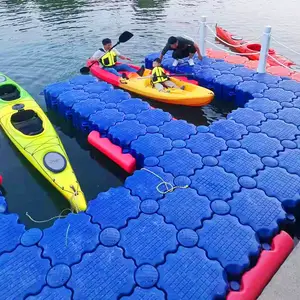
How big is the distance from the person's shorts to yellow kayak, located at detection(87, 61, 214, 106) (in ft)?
2.96

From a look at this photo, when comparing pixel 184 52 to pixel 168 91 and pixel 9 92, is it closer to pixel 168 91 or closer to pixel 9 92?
pixel 168 91

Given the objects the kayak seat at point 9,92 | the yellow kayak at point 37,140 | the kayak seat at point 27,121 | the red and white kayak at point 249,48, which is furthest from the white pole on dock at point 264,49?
the kayak seat at point 9,92

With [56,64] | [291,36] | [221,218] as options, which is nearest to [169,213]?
[221,218]

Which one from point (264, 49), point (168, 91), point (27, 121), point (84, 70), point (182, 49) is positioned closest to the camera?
point (27, 121)

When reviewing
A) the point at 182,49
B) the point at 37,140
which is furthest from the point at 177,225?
the point at 182,49

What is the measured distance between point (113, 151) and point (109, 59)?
3967 millimetres

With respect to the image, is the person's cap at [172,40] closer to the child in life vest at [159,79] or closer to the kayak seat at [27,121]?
the child in life vest at [159,79]

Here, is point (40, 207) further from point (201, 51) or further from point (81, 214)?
point (201, 51)

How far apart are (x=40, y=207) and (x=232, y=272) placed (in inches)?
113

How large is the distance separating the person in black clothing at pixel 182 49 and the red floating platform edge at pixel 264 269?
5.69m

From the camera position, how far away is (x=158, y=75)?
24.1 ft

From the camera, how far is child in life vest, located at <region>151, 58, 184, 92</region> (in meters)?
7.30

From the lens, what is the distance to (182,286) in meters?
3.05

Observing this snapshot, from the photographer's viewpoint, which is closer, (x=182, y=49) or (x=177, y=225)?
(x=177, y=225)
